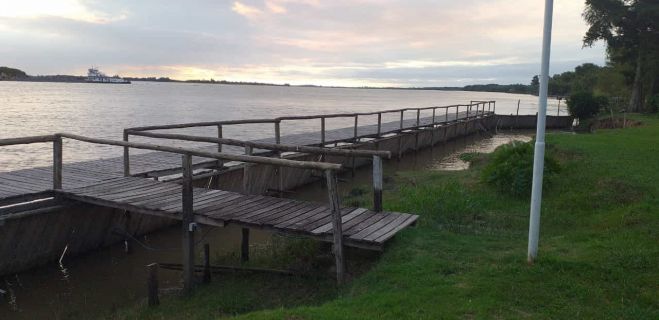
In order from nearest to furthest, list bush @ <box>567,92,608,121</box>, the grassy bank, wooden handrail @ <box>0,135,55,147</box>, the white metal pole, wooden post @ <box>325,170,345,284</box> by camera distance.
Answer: the grassy bank
the white metal pole
wooden post @ <box>325,170,345,284</box>
wooden handrail @ <box>0,135,55,147</box>
bush @ <box>567,92,608,121</box>

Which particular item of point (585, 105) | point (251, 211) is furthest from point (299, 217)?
point (585, 105)

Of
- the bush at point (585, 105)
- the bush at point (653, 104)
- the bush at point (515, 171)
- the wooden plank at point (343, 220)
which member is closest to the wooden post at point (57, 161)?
the wooden plank at point (343, 220)

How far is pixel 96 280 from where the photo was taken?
825cm

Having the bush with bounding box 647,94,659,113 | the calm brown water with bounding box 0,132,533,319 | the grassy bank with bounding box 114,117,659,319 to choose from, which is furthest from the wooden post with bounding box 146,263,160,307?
the bush with bounding box 647,94,659,113

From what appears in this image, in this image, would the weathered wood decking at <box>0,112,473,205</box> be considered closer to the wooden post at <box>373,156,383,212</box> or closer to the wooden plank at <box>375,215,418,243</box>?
the wooden post at <box>373,156,383,212</box>

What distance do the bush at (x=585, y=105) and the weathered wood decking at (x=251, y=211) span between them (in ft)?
119

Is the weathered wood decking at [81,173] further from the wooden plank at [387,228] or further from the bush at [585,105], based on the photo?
the bush at [585,105]

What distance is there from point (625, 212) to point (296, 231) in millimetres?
5562

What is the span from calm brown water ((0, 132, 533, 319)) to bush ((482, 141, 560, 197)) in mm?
5164

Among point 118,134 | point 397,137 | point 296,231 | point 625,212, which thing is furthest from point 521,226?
point 118,134

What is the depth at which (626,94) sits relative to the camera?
49.8 m

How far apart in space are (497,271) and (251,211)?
3.46 meters

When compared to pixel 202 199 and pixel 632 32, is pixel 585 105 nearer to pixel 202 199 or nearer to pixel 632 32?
pixel 632 32

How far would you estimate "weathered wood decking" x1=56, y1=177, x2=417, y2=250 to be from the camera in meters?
6.62
